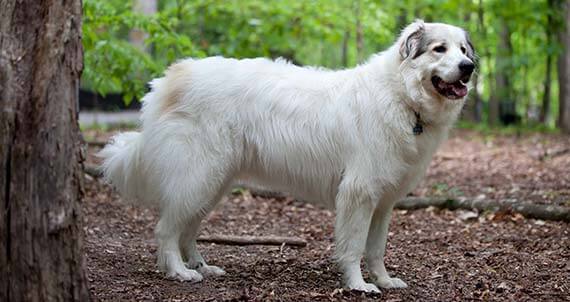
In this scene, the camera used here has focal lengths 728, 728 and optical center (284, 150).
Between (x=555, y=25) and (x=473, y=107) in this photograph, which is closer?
(x=555, y=25)

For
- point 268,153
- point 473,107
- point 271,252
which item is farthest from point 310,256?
point 473,107

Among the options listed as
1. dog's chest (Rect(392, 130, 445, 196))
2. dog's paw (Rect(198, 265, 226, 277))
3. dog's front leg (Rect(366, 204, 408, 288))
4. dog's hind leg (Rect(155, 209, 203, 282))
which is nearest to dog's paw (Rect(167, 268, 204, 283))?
dog's hind leg (Rect(155, 209, 203, 282))

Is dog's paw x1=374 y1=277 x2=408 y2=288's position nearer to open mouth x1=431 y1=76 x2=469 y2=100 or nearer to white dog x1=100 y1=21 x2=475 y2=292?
white dog x1=100 y1=21 x2=475 y2=292

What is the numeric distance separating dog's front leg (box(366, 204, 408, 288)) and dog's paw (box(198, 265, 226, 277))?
0.98 meters

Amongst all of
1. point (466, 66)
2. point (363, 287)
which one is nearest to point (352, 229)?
point (363, 287)

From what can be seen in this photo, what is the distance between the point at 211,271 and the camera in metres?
4.82

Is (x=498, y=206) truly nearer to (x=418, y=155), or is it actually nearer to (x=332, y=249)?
(x=332, y=249)

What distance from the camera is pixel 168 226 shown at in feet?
15.2

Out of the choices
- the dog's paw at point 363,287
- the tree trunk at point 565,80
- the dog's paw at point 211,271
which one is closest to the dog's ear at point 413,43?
the dog's paw at point 363,287

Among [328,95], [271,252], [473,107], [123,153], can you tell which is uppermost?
[328,95]

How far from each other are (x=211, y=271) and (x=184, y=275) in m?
0.27

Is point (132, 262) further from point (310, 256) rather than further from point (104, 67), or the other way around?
point (104, 67)

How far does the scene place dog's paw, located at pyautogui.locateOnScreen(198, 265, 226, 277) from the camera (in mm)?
4805

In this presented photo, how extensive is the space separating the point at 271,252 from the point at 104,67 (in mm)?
2622
